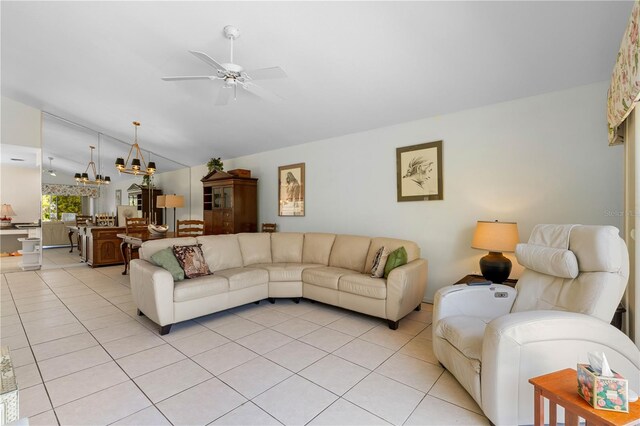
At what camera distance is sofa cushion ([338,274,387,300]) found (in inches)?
121

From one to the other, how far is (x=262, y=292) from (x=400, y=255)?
5.99 ft

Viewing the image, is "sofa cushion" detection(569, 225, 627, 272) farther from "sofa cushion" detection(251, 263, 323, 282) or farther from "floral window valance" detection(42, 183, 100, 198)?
"floral window valance" detection(42, 183, 100, 198)

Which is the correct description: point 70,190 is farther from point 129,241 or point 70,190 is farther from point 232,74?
point 232,74

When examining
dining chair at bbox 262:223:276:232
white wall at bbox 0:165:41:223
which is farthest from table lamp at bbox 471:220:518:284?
white wall at bbox 0:165:41:223

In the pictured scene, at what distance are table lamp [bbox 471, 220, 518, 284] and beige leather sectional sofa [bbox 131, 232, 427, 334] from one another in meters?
0.69

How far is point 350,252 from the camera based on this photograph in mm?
3953

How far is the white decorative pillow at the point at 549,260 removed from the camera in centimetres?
186

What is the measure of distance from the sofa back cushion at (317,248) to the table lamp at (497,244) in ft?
6.51

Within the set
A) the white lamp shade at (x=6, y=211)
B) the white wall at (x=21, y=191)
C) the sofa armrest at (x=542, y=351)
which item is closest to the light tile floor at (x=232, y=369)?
the sofa armrest at (x=542, y=351)

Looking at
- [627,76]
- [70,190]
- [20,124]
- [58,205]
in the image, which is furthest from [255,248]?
[58,205]

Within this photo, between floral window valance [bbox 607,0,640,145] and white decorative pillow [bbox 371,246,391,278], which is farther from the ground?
floral window valance [bbox 607,0,640,145]

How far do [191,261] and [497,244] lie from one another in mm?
3295

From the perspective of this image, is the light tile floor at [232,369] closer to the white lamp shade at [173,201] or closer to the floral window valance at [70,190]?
the white lamp shade at [173,201]

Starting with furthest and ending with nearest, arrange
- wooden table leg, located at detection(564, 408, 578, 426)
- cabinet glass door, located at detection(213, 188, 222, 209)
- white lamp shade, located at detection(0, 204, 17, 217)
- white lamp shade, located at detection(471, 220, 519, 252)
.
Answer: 1. white lamp shade, located at detection(0, 204, 17, 217)
2. cabinet glass door, located at detection(213, 188, 222, 209)
3. white lamp shade, located at detection(471, 220, 519, 252)
4. wooden table leg, located at detection(564, 408, 578, 426)
